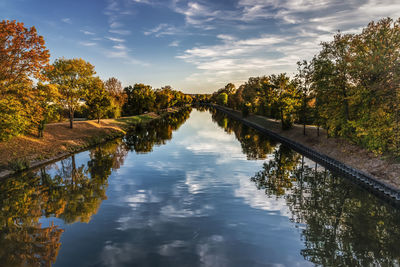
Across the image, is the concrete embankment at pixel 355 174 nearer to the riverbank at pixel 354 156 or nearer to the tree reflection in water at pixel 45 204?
the riverbank at pixel 354 156

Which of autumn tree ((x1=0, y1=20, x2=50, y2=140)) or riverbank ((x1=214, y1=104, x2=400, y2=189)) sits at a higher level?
autumn tree ((x1=0, y1=20, x2=50, y2=140))

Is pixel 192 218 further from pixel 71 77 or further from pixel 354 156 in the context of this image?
pixel 71 77

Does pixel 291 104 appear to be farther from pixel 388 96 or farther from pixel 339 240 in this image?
pixel 339 240

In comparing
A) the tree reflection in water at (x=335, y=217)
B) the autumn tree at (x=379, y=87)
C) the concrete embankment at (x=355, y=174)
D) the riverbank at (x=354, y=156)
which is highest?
Result: the autumn tree at (x=379, y=87)

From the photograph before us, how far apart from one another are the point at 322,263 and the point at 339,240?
2.65 m

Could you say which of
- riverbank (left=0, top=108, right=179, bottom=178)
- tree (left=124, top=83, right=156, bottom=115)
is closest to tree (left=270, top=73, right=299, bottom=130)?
riverbank (left=0, top=108, right=179, bottom=178)

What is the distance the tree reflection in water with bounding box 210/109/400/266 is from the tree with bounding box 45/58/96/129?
3658 cm

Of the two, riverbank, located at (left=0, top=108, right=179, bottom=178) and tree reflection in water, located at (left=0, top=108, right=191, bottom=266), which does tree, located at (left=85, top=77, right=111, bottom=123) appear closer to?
riverbank, located at (left=0, top=108, right=179, bottom=178)

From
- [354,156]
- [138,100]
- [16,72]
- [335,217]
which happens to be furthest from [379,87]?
[138,100]

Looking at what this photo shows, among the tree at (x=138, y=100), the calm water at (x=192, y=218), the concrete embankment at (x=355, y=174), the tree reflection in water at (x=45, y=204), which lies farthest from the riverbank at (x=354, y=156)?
the tree at (x=138, y=100)

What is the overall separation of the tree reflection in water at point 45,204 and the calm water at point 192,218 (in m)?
0.08

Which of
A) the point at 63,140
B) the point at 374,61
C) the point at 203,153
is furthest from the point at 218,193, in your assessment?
the point at 63,140

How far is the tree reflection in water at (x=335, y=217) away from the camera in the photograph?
41.4 ft

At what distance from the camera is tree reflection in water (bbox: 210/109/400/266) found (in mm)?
12617
